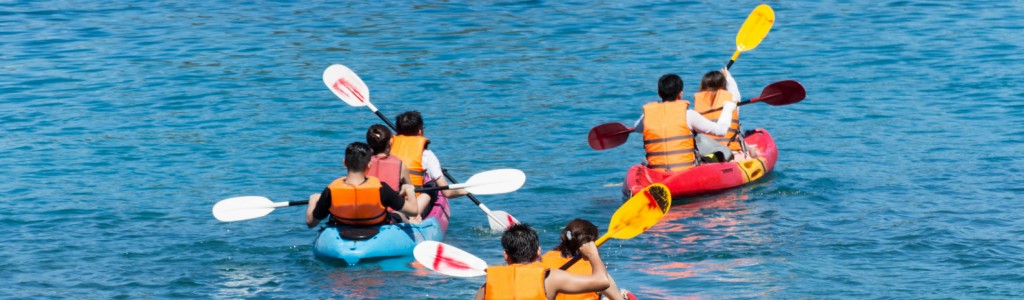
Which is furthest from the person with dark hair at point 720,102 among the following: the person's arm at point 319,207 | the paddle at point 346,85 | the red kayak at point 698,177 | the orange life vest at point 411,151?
the person's arm at point 319,207

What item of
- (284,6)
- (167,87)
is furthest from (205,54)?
(284,6)

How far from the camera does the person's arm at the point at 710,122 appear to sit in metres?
11.8

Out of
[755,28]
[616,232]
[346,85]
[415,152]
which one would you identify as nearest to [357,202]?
[415,152]

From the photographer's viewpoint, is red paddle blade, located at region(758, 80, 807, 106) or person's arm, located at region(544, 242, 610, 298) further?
red paddle blade, located at region(758, 80, 807, 106)

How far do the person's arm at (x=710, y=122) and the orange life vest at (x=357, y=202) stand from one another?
3143mm

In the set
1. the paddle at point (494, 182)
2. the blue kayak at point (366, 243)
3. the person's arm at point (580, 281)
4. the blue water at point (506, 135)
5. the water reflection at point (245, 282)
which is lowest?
the blue water at point (506, 135)

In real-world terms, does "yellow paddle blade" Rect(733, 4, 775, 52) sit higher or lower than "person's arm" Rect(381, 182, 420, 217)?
higher

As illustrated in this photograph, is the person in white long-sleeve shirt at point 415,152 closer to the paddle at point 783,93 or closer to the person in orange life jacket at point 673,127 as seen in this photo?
the person in orange life jacket at point 673,127

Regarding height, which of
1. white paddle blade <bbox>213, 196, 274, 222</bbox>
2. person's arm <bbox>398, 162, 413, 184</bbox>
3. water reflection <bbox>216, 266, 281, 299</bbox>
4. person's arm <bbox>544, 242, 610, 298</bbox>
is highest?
person's arm <bbox>544, 242, 610, 298</bbox>

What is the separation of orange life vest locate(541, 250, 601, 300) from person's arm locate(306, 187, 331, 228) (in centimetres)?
258

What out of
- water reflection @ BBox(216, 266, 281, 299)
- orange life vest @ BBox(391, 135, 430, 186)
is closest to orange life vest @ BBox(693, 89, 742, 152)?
orange life vest @ BBox(391, 135, 430, 186)

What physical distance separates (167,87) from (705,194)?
31.2 ft

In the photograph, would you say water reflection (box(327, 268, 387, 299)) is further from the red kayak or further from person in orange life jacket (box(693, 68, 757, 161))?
person in orange life jacket (box(693, 68, 757, 161))

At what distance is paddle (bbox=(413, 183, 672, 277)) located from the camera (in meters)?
7.82
